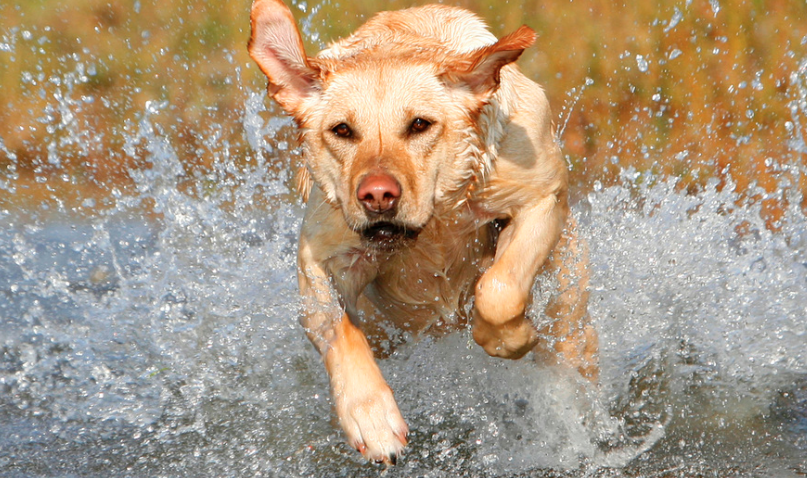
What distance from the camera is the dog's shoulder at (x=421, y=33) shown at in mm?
4535

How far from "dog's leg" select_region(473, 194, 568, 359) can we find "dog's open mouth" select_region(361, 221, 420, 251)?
1.42ft

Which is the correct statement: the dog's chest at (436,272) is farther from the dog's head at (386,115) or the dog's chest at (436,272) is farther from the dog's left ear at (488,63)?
the dog's left ear at (488,63)

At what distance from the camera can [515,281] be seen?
403cm

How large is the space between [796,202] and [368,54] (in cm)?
449

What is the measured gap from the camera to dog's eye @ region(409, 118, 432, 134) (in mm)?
3838

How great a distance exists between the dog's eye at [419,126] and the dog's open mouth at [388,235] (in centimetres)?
42

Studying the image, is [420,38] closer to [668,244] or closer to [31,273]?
[668,244]

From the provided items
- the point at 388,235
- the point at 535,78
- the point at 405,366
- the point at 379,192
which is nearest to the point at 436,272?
the point at 388,235

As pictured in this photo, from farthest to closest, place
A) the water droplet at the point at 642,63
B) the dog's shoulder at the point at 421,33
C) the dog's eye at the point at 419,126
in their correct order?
the water droplet at the point at 642,63, the dog's shoulder at the point at 421,33, the dog's eye at the point at 419,126

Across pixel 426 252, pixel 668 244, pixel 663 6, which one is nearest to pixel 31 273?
pixel 426 252

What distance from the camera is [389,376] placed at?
5.27 meters

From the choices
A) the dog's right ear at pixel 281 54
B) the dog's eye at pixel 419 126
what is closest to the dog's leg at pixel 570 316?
the dog's eye at pixel 419 126

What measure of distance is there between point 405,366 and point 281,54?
6.98 feet

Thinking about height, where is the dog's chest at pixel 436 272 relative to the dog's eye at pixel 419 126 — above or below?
below
